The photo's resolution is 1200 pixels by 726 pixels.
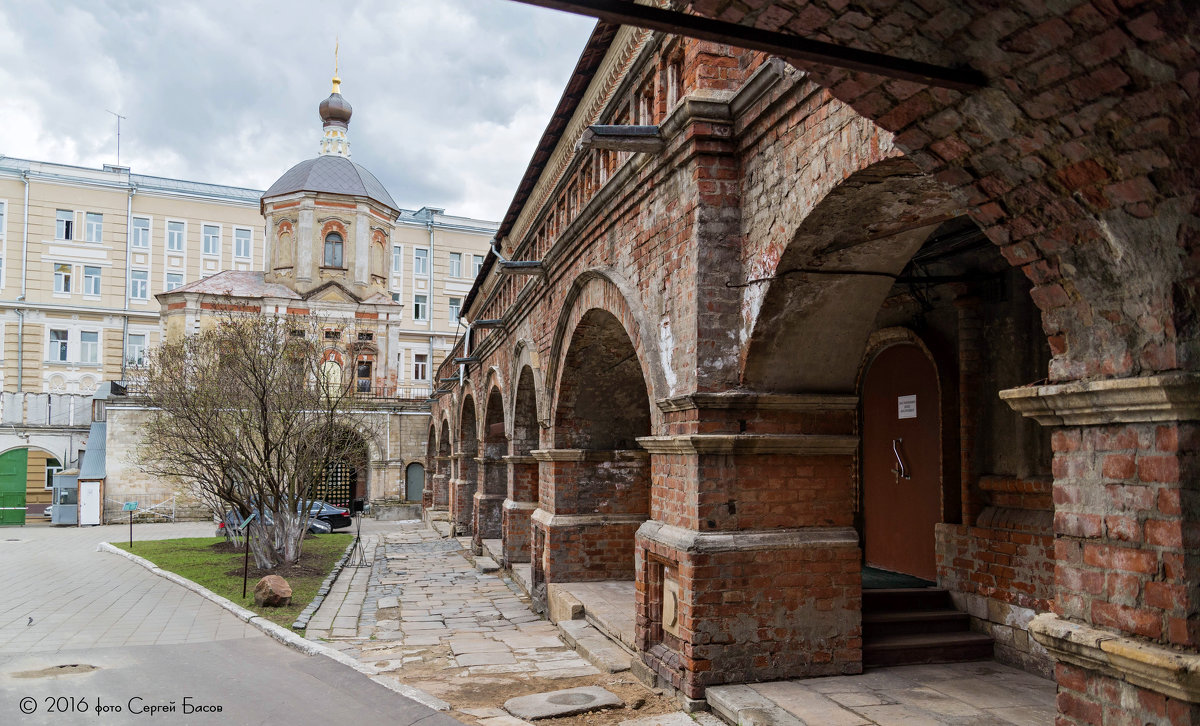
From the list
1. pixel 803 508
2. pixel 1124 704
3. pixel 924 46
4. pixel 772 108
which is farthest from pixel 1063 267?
pixel 803 508

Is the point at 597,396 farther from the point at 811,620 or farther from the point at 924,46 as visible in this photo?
the point at 924,46

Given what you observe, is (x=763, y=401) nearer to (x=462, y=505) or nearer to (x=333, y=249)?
(x=462, y=505)

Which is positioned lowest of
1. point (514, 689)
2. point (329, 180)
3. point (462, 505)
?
point (514, 689)

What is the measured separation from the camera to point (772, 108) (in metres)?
5.44

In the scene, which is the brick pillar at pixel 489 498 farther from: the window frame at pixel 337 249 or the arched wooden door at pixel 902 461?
the window frame at pixel 337 249

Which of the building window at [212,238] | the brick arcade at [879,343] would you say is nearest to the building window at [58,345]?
the building window at [212,238]

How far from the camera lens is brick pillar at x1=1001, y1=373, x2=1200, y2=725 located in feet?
9.27

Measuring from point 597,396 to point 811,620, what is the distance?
510 cm

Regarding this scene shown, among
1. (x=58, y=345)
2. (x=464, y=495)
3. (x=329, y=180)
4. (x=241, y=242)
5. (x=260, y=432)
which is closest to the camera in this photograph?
(x=260, y=432)

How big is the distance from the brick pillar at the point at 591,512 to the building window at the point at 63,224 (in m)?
36.8

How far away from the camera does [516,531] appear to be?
13953 millimetres

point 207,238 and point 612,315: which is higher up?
point 207,238

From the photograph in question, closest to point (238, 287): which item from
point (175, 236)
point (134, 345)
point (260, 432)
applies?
point (134, 345)

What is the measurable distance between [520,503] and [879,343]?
6.98 m
